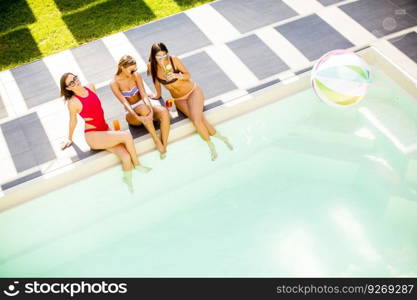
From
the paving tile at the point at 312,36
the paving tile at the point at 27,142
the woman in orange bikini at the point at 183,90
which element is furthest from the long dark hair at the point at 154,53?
the paving tile at the point at 312,36

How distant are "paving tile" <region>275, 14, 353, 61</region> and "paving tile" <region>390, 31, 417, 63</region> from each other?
73cm

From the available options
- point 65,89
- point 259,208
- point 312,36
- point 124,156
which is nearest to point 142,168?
point 124,156

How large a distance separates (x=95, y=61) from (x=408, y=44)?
4.99 metres

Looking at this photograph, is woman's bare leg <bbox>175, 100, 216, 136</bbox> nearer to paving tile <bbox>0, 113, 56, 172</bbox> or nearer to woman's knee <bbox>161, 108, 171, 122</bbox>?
woman's knee <bbox>161, 108, 171, 122</bbox>

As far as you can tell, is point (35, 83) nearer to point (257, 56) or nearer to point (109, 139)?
point (109, 139)

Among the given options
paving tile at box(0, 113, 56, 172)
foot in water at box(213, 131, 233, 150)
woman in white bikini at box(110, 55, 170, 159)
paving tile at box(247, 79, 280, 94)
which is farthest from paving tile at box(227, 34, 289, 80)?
paving tile at box(0, 113, 56, 172)

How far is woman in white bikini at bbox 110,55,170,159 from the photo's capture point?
5.92 meters

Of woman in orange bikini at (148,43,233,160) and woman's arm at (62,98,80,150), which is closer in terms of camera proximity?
woman's arm at (62,98,80,150)

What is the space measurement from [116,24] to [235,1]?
85.6 inches

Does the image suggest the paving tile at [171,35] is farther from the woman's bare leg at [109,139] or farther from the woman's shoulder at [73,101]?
the woman's shoulder at [73,101]

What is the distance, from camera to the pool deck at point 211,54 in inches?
252

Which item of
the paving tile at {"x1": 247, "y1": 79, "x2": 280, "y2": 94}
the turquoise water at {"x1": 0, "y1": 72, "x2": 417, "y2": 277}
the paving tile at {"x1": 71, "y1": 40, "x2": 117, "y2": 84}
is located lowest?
the turquoise water at {"x1": 0, "y1": 72, "x2": 417, "y2": 277}

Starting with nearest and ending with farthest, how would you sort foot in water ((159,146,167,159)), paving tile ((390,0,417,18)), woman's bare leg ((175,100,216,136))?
foot in water ((159,146,167,159)), woman's bare leg ((175,100,216,136)), paving tile ((390,0,417,18))

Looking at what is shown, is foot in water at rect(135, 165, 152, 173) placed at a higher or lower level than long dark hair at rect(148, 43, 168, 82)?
lower
